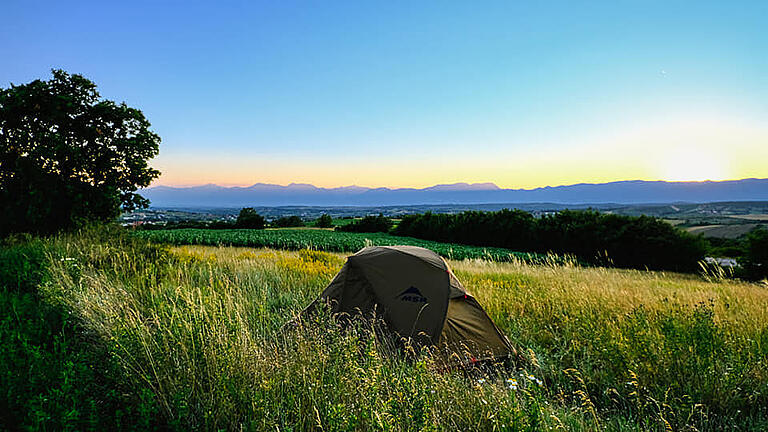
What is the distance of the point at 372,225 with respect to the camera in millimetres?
51938

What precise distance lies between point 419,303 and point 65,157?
51.9ft

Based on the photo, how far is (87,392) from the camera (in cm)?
330

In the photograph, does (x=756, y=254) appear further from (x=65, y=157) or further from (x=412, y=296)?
(x=65, y=157)

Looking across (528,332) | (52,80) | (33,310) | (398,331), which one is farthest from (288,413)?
(52,80)

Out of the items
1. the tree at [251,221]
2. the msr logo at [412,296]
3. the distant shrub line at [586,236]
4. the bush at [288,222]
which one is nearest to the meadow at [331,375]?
the msr logo at [412,296]

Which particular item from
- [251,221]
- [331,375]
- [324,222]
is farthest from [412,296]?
[324,222]

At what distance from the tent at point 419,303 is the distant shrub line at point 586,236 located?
21.7 metres

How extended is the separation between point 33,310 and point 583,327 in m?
8.89

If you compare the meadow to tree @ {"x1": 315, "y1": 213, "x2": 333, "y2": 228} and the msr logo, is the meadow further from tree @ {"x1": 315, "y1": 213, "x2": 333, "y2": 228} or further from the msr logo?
tree @ {"x1": 315, "y1": 213, "x2": 333, "y2": 228}

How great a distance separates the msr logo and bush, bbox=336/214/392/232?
45.8 metres

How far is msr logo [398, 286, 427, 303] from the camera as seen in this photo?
5199 mm

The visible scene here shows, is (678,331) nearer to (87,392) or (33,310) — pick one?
(87,392)

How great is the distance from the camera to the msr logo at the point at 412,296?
205 inches

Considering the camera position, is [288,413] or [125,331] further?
[125,331]
